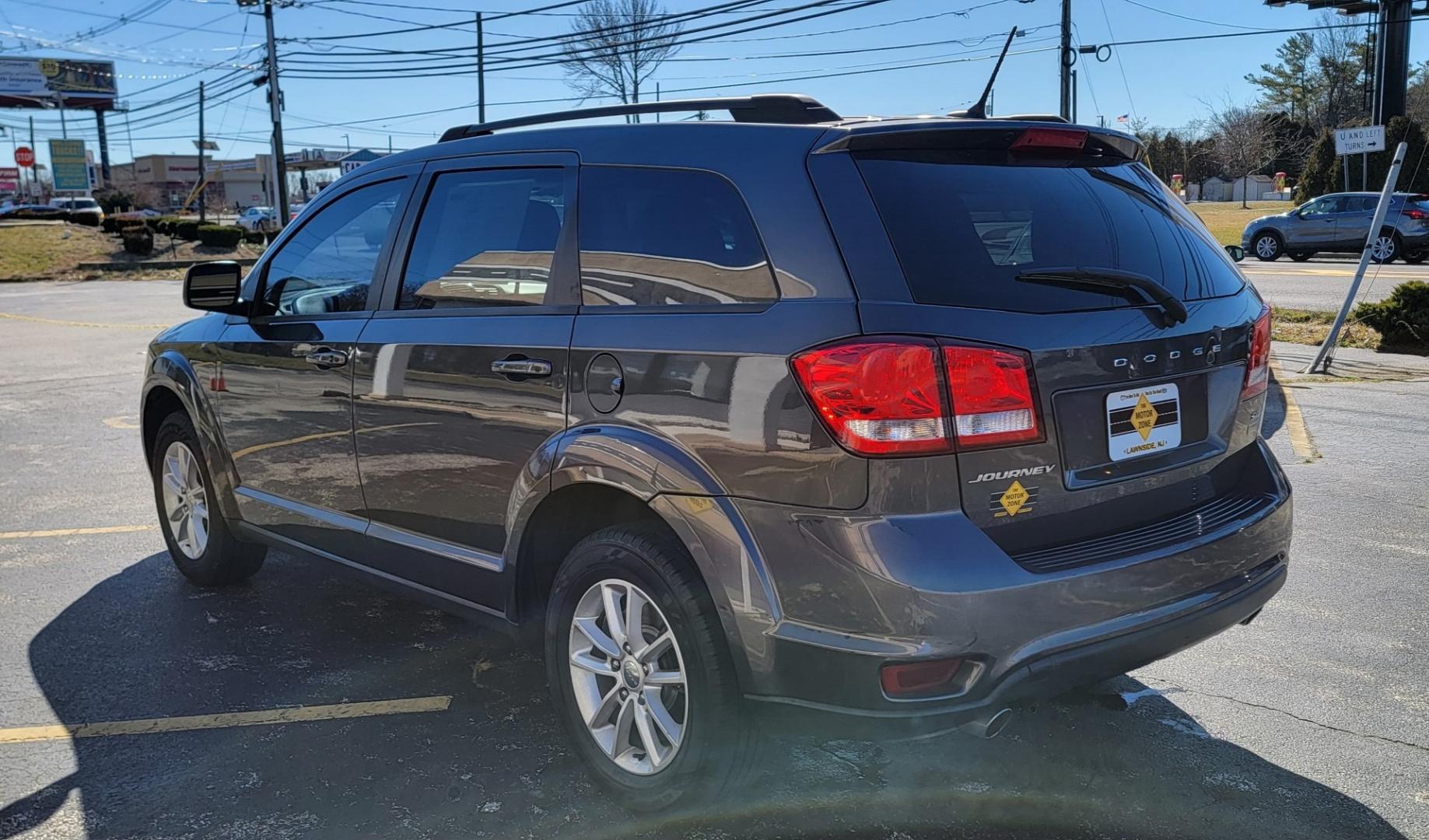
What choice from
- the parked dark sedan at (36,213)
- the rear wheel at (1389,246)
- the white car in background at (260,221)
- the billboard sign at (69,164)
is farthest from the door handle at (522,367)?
the billboard sign at (69,164)

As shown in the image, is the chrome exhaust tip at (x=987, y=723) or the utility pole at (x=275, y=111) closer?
the chrome exhaust tip at (x=987, y=723)

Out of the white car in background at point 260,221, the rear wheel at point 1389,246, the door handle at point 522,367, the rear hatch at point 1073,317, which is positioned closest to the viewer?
the rear hatch at point 1073,317

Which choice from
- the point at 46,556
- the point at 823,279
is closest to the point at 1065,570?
the point at 823,279

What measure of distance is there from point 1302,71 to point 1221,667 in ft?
285

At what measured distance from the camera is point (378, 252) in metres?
3.88

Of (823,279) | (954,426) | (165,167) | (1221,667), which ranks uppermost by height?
(165,167)

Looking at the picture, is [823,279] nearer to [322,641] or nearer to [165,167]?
[322,641]

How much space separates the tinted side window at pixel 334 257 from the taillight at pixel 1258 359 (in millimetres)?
2768

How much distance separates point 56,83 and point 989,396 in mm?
99738

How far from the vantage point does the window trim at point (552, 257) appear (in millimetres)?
3188

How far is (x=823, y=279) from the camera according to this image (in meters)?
2.56

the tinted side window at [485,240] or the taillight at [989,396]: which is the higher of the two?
the tinted side window at [485,240]

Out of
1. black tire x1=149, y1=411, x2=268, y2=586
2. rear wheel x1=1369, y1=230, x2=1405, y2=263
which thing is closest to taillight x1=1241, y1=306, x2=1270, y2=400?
black tire x1=149, y1=411, x2=268, y2=586

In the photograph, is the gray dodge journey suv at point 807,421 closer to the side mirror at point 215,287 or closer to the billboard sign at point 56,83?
the side mirror at point 215,287
